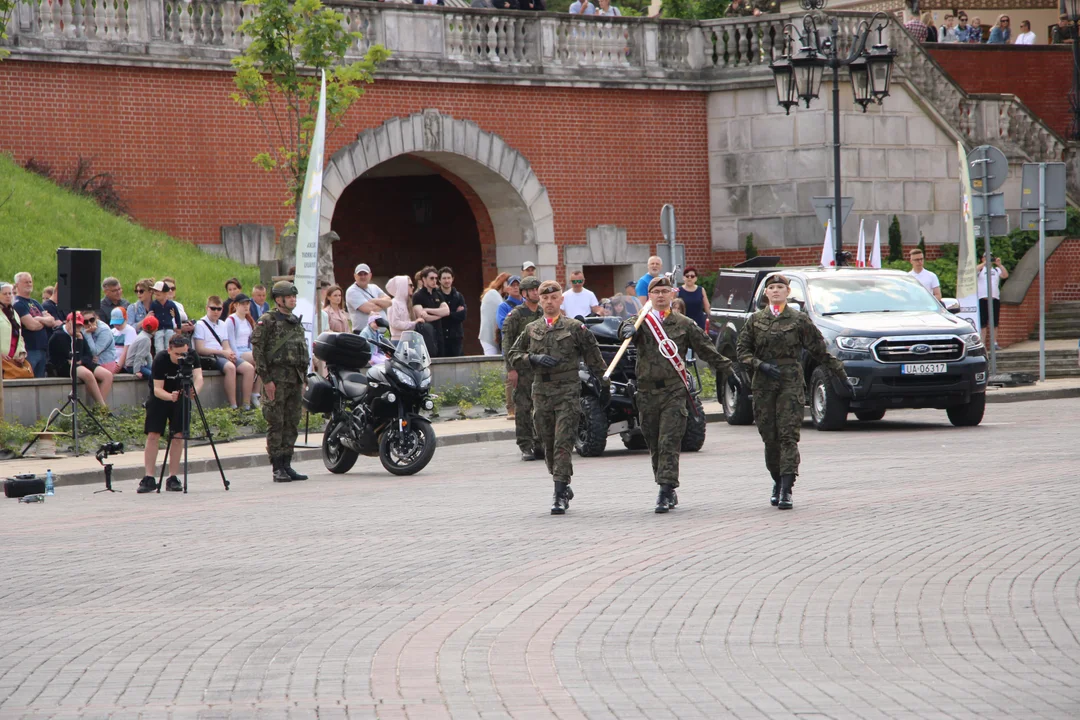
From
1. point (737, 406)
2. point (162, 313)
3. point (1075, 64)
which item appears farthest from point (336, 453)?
point (1075, 64)

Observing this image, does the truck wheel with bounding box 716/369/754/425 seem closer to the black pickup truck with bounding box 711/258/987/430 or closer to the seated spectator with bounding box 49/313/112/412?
the black pickup truck with bounding box 711/258/987/430

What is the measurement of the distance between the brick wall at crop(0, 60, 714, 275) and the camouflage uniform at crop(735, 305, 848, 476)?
55.4ft

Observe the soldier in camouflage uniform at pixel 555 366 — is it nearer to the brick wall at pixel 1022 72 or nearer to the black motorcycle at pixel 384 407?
the black motorcycle at pixel 384 407

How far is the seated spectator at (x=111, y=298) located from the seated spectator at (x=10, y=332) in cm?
144

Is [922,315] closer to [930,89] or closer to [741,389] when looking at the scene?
[741,389]

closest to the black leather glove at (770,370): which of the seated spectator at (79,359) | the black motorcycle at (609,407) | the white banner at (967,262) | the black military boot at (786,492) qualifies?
the black military boot at (786,492)

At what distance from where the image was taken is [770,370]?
41.4 feet

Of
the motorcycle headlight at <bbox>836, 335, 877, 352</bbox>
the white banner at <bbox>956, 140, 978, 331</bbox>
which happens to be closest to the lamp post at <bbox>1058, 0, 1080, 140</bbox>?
the white banner at <bbox>956, 140, 978, 331</bbox>

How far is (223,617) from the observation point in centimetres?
841

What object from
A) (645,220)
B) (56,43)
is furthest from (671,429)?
(645,220)

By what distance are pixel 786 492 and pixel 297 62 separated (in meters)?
15.3

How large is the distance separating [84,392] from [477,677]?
13.7 m

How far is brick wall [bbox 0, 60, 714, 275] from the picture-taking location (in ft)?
87.9

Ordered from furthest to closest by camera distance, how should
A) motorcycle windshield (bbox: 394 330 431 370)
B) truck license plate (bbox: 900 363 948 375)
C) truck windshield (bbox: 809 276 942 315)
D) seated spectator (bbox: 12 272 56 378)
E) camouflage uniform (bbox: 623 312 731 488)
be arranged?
truck windshield (bbox: 809 276 942 315) < seated spectator (bbox: 12 272 56 378) < truck license plate (bbox: 900 363 948 375) < motorcycle windshield (bbox: 394 330 431 370) < camouflage uniform (bbox: 623 312 731 488)
